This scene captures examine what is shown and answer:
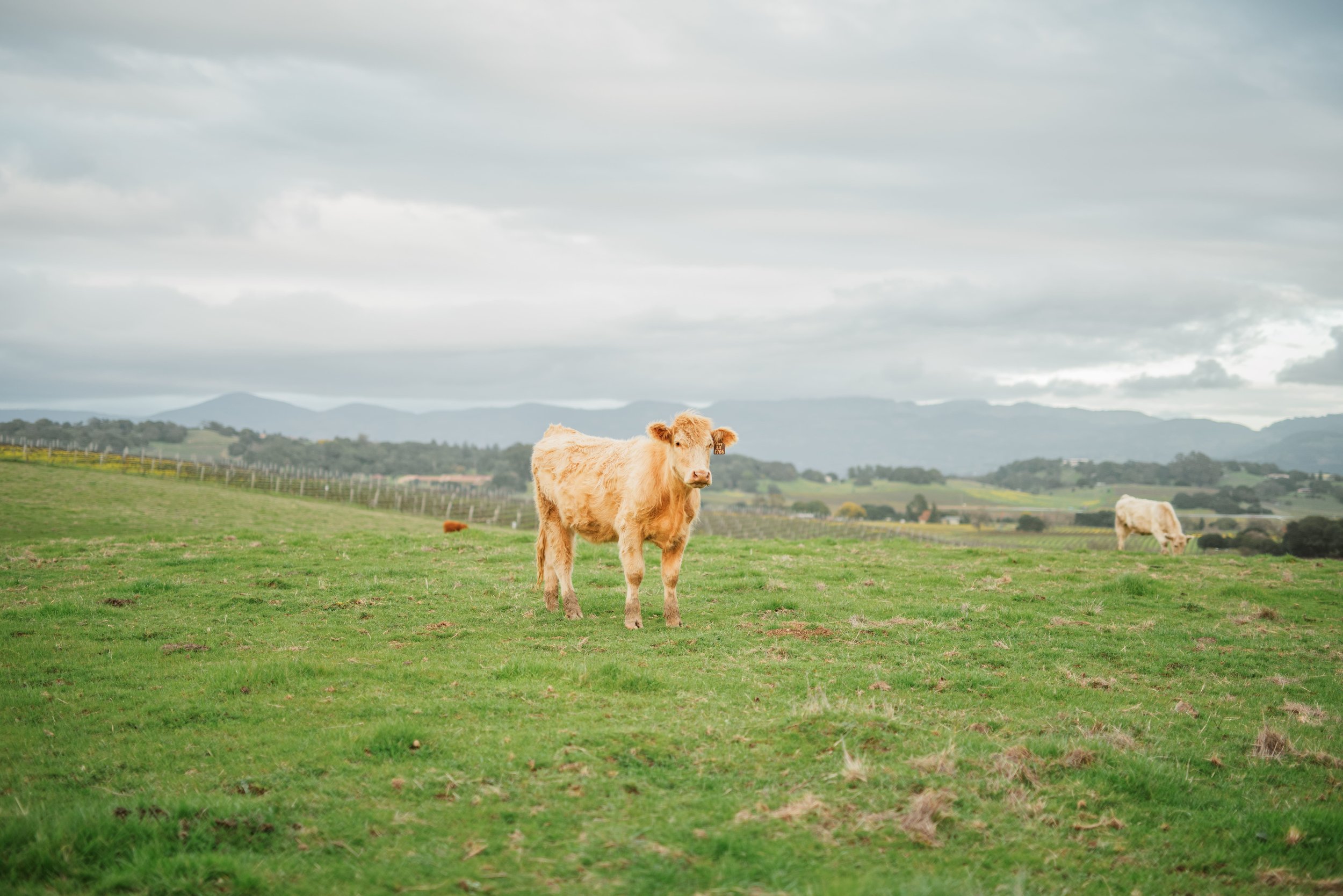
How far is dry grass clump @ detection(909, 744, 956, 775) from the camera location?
640 cm

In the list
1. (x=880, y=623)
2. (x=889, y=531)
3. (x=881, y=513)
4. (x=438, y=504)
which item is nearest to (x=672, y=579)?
(x=880, y=623)

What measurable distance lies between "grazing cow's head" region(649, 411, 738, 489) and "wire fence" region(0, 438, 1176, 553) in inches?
1993

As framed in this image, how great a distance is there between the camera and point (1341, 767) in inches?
281

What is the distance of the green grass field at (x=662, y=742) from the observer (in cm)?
525

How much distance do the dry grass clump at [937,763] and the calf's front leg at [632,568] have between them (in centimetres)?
602

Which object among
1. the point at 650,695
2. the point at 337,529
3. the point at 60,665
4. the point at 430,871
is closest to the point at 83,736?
the point at 60,665

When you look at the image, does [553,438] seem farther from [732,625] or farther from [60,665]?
[60,665]

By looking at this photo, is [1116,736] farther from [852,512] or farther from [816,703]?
[852,512]

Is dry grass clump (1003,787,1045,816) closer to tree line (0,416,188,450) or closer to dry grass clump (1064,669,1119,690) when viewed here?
dry grass clump (1064,669,1119,690)

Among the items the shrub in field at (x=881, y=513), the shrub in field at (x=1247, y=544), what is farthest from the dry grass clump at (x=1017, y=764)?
the shrub in field at (x=881, y=513)

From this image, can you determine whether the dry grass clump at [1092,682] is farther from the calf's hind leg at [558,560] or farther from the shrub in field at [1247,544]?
the shrub in field at [1247,544]

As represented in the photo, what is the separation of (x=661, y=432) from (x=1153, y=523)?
2624 centimetres

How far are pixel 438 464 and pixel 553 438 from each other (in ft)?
533

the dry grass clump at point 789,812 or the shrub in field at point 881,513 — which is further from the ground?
the dry grass clump at point 789,812
